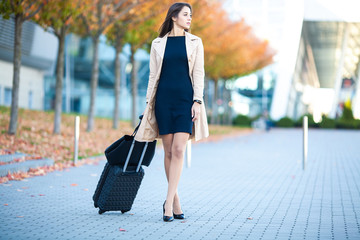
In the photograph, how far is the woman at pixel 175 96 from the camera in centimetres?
536

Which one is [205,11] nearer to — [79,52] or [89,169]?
[89,169]

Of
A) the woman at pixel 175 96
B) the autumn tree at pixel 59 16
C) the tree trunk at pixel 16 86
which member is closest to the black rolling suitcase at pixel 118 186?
the woman at pixel 175 96

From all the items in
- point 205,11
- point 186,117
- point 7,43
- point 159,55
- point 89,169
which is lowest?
point 89,169

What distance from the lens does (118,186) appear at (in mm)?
5676

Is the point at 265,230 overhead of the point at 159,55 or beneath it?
beneath

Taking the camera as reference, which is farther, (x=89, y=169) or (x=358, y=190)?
(x=89, y=169)

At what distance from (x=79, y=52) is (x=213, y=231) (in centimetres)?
4149

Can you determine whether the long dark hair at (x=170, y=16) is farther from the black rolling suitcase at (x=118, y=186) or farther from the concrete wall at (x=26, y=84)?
the concrete wall at (x=26, y=84)

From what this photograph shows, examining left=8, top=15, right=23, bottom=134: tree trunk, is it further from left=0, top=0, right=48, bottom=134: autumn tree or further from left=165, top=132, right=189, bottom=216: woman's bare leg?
left=165, top=132, right=189, bottom=216: woman's bare leg

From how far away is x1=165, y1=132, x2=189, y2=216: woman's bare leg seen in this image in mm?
5359

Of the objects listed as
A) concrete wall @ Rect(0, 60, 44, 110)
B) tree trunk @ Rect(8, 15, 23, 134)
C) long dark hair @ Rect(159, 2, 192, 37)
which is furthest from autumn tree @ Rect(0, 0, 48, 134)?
concrete wall @ Rect(0, 60, 44, 110)

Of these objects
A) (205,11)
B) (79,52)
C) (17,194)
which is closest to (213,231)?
(17,194)

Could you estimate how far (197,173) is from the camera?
1075 centimetres

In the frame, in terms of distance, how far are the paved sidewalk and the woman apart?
1.93 ft
